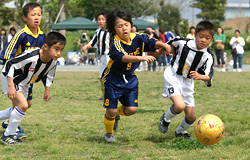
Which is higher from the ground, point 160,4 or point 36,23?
point 160,4

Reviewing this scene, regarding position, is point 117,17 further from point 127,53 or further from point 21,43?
point 21,43

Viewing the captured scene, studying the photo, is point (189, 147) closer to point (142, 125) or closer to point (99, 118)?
point (142, 125)

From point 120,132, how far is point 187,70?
1532mm

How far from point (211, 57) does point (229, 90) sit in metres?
6.40

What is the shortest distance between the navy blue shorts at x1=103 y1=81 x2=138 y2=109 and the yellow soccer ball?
1.03 meters

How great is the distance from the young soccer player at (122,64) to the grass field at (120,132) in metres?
0.54

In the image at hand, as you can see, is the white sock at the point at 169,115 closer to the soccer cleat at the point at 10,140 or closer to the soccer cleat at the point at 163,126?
the soccer cleat at the point at 163,126

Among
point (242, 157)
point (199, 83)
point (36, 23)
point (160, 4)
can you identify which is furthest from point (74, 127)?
point (160, 4)

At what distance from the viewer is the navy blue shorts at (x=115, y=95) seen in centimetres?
545

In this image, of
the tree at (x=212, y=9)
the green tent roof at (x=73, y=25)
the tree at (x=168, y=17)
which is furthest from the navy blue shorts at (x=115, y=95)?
the tree at (x=212, y=9)

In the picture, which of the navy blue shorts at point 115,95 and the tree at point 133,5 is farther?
the tree at point 133,5

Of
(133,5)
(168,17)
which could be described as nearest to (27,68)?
(133,5)

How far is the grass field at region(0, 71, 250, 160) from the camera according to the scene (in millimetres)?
4742

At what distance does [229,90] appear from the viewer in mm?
11680
